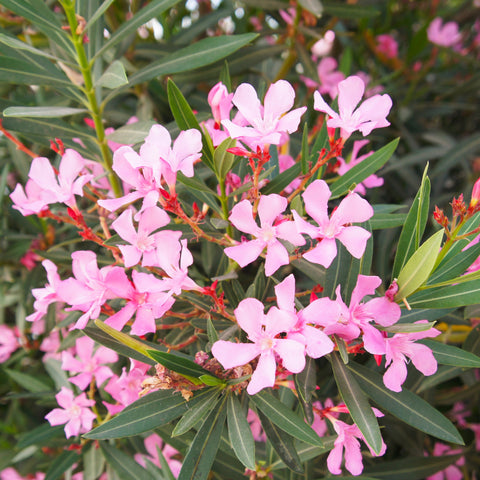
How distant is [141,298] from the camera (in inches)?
32.9

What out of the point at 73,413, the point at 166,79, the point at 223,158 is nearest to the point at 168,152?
the point at 223,158

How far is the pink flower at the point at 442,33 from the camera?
85.4 inches

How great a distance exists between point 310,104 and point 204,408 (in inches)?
50.7

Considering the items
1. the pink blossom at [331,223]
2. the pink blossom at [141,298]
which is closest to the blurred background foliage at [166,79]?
the pink blossom at [141,298]

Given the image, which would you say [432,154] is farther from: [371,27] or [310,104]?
[371,27]

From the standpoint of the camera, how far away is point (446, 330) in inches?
49.6

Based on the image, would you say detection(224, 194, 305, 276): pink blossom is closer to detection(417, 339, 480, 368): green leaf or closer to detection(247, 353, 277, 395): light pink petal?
detection(247, 353, 277, 395): light pink petal

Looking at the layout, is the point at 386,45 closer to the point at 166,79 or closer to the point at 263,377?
the point at 166,79

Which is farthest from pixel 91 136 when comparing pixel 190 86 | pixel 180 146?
pixel 190 86

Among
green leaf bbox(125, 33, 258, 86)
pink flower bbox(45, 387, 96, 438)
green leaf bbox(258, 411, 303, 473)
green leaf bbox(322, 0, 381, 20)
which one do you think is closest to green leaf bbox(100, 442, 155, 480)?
pink flower bbox(45, 387, 96, 438)

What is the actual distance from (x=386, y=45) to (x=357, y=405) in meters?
1.97

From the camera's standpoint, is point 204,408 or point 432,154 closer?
point 204,408

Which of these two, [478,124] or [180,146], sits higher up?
[478,124]

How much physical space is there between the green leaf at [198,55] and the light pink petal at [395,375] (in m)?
0.72
